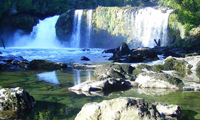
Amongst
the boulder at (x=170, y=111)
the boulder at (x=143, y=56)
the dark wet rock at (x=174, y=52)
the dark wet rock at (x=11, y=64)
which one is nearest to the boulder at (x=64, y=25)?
the dark wet rock at (x=174, y=52)

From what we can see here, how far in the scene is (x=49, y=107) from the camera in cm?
641

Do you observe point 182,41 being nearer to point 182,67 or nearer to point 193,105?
point 182,67

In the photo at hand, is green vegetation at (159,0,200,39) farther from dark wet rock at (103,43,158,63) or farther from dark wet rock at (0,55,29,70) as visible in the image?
dark wet rock at (0,55,29,70)

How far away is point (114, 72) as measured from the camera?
10906 mm

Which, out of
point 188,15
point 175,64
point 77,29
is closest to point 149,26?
point 188,15

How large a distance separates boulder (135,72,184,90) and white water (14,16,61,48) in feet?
128

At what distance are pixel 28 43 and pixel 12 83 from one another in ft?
126

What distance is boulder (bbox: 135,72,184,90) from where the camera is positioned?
28.4 feet

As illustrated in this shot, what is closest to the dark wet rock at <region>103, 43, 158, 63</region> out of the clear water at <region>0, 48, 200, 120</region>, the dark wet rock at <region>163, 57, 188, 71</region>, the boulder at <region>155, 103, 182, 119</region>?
the dark wet rock at <region>163, 57, 188, 71</region>

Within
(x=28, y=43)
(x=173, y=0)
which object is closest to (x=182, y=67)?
(x=173, y=0)

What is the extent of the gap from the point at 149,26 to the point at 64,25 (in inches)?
635

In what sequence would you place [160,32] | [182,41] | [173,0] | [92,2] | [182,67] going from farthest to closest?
[92,2] < [160,32] < [173,0] < [182,41] < [182,67]

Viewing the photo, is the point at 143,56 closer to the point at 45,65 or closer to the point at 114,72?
the point at 45,65

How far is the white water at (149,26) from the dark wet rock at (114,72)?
→ 2383 centimetres
